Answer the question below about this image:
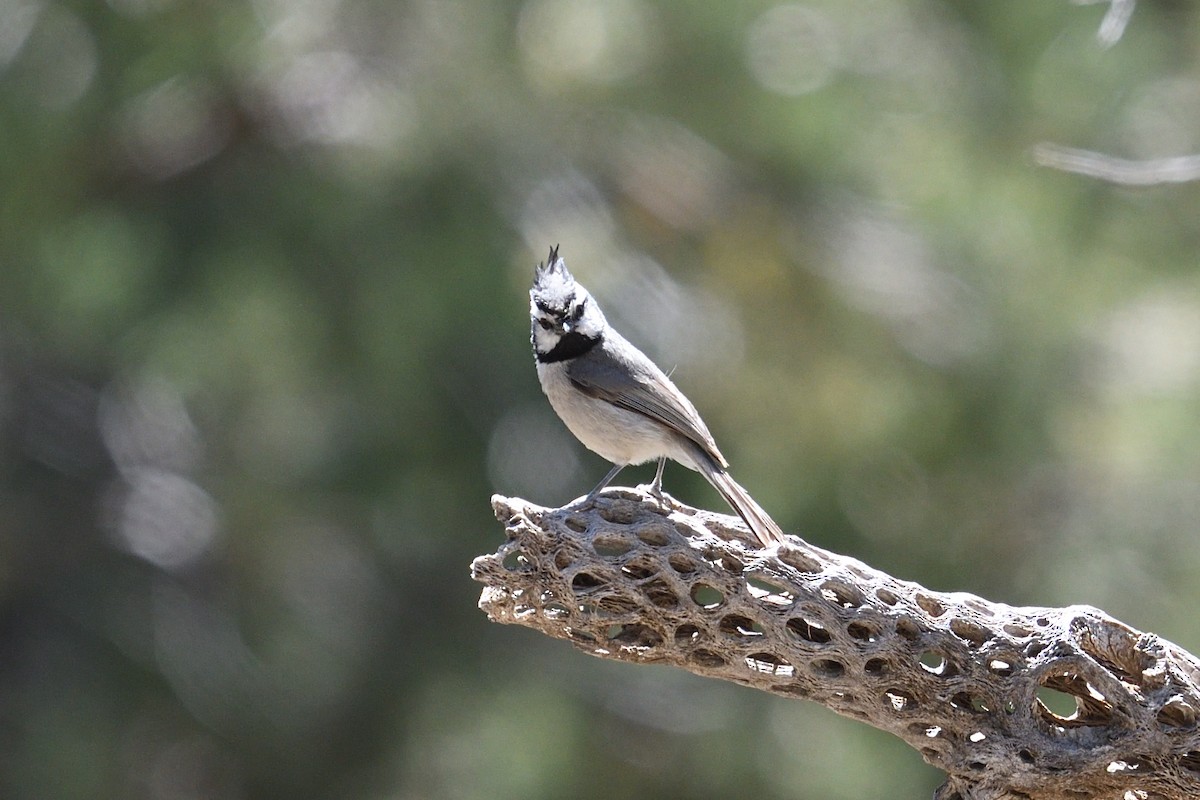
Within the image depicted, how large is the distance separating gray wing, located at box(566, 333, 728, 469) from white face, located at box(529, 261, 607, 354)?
9 cm

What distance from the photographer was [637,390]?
14.3 feet

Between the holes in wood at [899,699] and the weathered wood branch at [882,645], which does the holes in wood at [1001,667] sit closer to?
the weathered wood branch at [882,645]

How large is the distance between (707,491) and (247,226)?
2.58 meters

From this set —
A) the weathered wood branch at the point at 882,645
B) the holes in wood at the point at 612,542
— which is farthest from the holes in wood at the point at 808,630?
the holes in wood at the point at 612,542

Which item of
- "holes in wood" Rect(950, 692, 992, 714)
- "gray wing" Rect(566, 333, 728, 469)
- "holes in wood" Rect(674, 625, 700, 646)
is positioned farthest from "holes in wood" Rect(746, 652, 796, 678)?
"gray wing" Rect(566, 333, 728, 469)

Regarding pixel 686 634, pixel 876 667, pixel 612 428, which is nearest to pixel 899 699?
pixel 876 667

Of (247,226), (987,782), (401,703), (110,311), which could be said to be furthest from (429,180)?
(987,782)

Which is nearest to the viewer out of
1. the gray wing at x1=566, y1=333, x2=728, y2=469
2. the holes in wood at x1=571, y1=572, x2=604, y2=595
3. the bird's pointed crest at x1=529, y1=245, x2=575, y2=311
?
the holes in wood at x1=571, y1=572, x2=604, y2=595

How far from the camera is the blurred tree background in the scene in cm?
636

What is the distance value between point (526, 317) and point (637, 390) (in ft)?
6.22

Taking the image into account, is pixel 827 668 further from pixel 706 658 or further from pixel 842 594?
pixel 706 658

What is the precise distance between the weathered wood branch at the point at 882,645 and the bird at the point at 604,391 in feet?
2.76

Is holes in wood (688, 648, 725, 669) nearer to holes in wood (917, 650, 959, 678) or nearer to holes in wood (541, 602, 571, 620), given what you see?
holes in wood (541, 602, 571, 620)

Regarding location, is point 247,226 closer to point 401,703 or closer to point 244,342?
point 244,342
